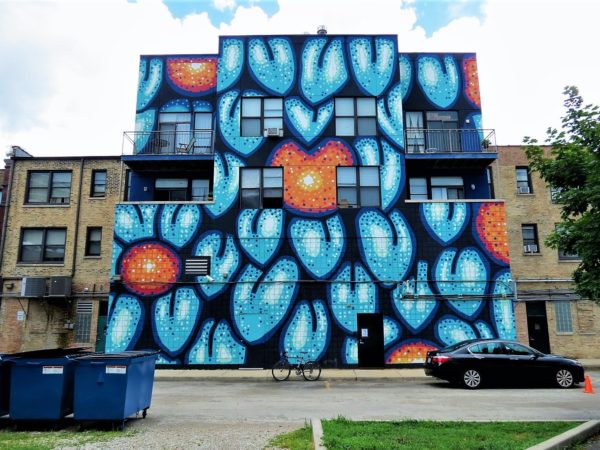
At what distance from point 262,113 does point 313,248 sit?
20.9 ft

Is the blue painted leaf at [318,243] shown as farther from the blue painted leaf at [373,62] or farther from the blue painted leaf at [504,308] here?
the blue painted leaf at [504,308]

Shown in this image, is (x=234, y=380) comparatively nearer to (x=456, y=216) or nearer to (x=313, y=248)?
(x=313, y=248)

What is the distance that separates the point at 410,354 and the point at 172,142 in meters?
13.7

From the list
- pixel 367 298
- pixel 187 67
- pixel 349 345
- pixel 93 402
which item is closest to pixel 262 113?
pixel 187 67

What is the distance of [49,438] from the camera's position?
8086 millimetres

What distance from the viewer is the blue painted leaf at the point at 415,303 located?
20.3 meters

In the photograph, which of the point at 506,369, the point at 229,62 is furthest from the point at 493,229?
the point at 229,62

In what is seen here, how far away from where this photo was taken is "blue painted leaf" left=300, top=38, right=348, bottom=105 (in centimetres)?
2223

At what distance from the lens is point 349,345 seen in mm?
20156

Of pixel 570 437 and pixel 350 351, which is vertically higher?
pixel 350 351

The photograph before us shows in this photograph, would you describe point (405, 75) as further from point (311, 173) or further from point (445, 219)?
point (445, 219)

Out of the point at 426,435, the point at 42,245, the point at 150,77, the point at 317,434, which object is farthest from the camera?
the point at 42,245

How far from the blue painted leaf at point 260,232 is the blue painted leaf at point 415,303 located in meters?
5.29

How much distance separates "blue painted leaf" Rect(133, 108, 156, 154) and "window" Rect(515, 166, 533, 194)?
1755cm
